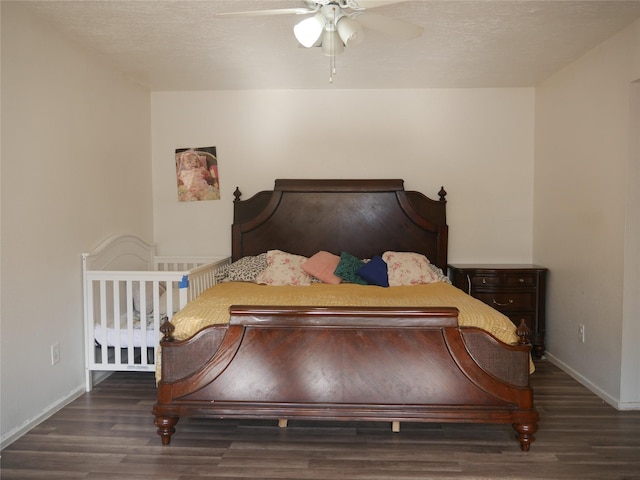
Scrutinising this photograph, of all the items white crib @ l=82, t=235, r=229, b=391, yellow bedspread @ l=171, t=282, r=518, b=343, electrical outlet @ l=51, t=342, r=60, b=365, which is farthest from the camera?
white crib @ l=82, t=235, r=229, b=391

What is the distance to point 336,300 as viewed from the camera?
10.1 feet

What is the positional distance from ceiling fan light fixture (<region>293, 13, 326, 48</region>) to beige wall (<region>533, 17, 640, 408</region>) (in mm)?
2004

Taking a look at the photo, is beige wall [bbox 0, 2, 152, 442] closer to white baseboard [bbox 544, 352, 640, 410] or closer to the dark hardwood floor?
the dark hardwood floor

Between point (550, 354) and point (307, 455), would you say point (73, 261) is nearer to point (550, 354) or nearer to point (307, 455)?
point (307, 455)

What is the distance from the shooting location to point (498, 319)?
105 inches

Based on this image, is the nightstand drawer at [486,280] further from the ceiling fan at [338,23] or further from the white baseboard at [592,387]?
the ceiling fan at [338,23]

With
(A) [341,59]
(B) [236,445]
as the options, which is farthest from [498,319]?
(A) [341,59]

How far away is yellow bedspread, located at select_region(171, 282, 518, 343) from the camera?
2.66 metres

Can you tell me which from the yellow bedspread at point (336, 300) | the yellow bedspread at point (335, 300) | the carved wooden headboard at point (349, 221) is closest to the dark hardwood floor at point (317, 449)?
the yellow bedspread at point (335, 300)

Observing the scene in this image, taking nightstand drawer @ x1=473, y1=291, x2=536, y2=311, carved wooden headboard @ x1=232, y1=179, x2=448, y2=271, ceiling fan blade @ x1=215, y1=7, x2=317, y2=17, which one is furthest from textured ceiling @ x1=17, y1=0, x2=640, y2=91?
nightstand drawer @ x1=473, y1=291, x2=536, y2=311

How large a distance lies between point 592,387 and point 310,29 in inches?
118

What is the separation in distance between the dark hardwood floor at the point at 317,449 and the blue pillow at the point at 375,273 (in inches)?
49.8

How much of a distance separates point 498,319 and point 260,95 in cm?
301

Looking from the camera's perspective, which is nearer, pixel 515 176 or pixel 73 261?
pixel 73 261
